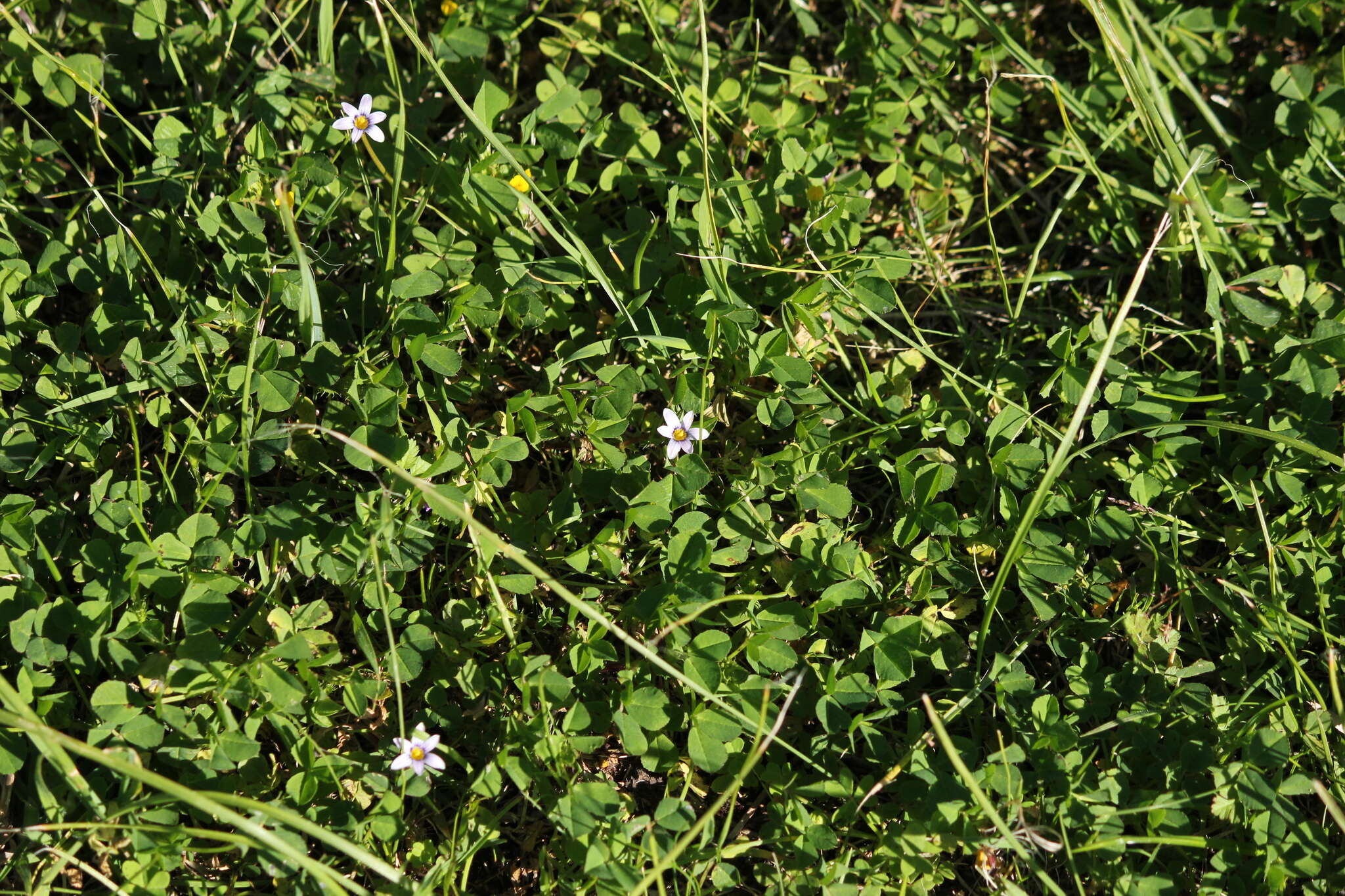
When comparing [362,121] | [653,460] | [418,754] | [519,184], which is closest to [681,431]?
[653,460]

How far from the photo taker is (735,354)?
300 centimetres

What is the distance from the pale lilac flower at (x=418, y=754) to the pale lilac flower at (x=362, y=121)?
5.38 feet

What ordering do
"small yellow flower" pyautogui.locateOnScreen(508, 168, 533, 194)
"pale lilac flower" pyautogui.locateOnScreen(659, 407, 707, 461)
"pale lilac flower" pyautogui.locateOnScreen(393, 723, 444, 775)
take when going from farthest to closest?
"small yellow flower" pyautogui.locateOnScreen(508, 168, 533, 194) → "pale lilac flower" pyautogui.locateOnScreen(659, 407, 707, 461) → "pale lilac flower" pyautogui.locateOnScreen(393, 723, 444, 775)

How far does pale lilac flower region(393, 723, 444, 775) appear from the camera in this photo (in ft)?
8.44

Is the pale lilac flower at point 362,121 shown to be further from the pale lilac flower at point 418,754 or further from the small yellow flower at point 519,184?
the pale lilac flower at point 418,754

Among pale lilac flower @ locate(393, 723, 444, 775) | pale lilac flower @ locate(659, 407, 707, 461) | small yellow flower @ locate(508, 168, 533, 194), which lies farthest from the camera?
small yellow flower @ locate(508, 168, 533, 194)

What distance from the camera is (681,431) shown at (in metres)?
2.84

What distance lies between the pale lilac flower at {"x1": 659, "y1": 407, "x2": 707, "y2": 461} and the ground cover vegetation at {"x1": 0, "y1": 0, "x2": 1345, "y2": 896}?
0.04 meters

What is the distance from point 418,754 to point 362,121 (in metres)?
1.80

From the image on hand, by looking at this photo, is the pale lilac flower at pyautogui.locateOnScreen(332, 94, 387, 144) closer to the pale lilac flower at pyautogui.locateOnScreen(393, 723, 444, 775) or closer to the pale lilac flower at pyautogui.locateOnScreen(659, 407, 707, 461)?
the pale lilac flower at pyautogui.locateOnScreen(659, 407, 707, 461)

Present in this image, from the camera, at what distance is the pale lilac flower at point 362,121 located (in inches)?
114

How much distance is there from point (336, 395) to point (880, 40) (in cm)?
211

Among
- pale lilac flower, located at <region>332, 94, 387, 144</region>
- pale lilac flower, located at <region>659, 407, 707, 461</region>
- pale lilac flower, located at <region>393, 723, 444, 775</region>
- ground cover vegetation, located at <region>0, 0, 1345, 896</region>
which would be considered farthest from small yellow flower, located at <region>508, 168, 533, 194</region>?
pale lilac flower, located at <region>393, 723, 444, 775</region>

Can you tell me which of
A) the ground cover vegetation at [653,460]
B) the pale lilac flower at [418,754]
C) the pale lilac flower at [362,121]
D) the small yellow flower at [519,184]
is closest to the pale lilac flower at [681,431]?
the ground cover vegetation at [653,460]
